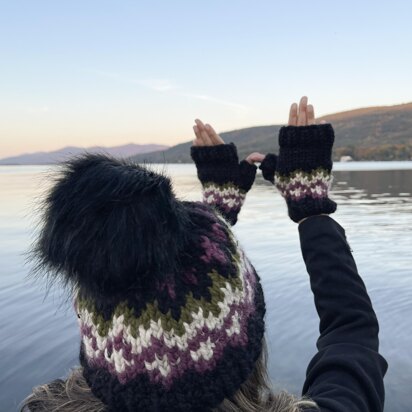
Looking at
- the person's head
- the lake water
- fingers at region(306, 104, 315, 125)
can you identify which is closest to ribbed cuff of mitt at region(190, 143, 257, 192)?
the lake water

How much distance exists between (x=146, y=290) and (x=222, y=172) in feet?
3.88

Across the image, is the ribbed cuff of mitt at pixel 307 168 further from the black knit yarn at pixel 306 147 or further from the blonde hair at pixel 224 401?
the blonde hair at pixel 224 401

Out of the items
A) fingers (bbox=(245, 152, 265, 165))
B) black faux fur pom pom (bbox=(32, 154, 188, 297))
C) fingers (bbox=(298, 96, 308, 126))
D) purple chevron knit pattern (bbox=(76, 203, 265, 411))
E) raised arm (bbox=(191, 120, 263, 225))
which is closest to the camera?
black faux fur pom pom (bbox=(32, 154, 188, 297))

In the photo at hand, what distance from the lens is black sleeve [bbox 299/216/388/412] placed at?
170 centimetres

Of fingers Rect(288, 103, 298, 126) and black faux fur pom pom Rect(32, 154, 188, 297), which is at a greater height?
fingers Rect(288, 103, 298, 126)

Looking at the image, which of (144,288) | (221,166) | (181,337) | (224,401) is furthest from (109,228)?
(221,166)

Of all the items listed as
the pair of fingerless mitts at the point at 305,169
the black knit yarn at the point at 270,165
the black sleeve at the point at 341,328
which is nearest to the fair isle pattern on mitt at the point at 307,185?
the pair of fingerless mitts at the point at 305,169

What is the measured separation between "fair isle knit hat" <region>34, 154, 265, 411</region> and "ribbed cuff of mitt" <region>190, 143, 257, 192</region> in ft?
2.97

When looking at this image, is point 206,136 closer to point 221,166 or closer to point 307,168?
point 221,166

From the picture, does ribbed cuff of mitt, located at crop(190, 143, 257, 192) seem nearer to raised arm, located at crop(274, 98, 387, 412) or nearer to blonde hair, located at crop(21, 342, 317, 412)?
raised arm, located at crop(274, 98, 387, 412)

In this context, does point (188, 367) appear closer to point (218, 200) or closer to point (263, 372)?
point (263, 372)

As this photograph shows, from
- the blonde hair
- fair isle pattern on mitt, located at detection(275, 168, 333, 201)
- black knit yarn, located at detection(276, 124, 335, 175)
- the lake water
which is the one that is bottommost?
the lake water

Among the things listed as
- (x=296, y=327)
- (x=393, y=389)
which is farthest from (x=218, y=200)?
(x=296, y=327)

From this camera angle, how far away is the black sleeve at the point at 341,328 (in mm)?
1702
